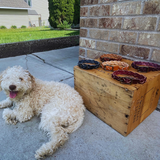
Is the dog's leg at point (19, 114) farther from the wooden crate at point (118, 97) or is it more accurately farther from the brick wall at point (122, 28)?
the brick wall at point (122, 28)

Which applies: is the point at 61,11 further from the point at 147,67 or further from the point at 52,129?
the point at 52,129

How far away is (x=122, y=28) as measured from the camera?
2.26 metres

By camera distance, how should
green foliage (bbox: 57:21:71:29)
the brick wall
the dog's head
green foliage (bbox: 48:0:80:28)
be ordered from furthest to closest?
green foliage (bbox: 57:21:71:29)
green foliage (bbox: 48:0:80:28)
the brick wall
the dog's head

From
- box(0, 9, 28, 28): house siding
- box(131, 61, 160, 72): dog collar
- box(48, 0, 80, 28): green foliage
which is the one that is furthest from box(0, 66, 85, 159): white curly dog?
box(0, 9, 28, 28): house siding

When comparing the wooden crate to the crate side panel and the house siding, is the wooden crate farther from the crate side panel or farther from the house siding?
the house siding

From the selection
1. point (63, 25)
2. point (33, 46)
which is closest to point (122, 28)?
point (33, 46)

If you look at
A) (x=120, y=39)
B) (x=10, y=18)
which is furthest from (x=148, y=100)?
(x=10, y=18)

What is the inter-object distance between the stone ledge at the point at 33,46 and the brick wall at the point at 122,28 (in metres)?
3.34

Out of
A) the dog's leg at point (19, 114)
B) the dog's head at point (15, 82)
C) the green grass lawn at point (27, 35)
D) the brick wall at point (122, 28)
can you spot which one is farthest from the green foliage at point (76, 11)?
the dog's leg at point (19, 114)

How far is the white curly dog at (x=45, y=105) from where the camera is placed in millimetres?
1576

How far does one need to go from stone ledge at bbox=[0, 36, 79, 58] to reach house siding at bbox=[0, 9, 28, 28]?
16.5 metres

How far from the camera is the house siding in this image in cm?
1887

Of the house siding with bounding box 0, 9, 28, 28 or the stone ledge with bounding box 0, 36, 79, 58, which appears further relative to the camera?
the house siding with bounding box 0, 9, 28, 28

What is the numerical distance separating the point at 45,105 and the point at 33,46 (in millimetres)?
4385
